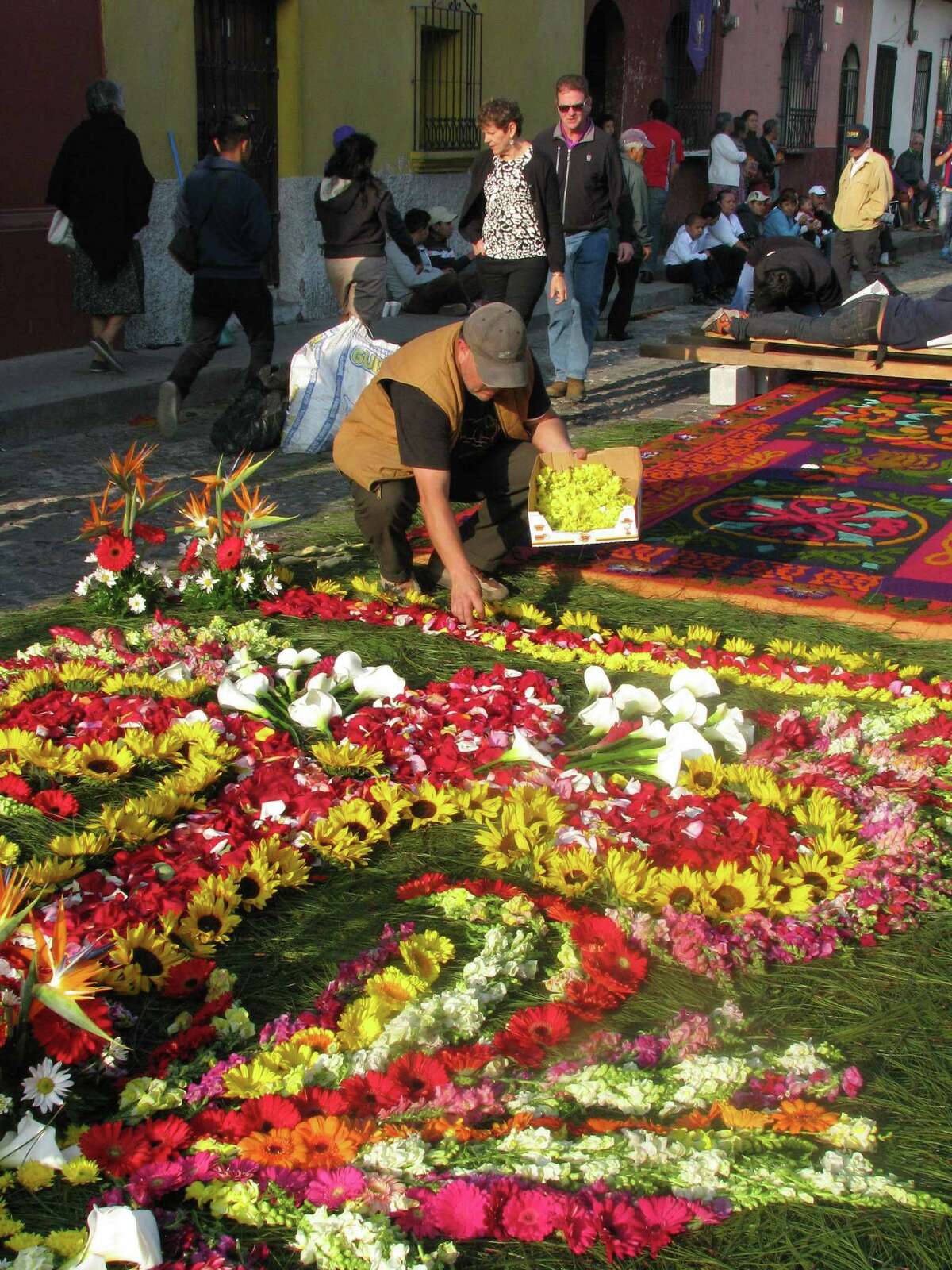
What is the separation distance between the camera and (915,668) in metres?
4.47

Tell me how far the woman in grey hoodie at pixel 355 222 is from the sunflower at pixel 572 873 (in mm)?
6079

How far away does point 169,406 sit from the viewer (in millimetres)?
8164

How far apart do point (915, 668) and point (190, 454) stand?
468 centimetres

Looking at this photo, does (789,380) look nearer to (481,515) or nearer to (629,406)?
(629,406)

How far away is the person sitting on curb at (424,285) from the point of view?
528 inches

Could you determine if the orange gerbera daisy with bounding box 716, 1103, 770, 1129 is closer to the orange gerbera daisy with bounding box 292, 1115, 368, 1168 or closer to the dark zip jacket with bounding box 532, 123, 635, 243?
the orange gerbera daisy with bounding box 292, 1115, 368, 1168

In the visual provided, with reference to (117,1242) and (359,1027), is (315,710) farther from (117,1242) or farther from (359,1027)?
(117,1242)

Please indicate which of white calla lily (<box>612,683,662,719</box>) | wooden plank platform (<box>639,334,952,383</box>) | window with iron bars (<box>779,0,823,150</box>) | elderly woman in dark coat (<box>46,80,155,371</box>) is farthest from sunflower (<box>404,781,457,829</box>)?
window with iron bars (<box>779,0,823,150</box>)

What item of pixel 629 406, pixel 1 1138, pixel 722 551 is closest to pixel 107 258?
pixel 629 406

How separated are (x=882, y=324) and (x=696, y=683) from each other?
5.37m

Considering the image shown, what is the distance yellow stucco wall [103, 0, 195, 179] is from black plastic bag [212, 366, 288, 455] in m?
3.97

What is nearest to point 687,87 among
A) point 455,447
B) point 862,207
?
point 862,207

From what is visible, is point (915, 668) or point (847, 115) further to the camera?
point (847, 115)

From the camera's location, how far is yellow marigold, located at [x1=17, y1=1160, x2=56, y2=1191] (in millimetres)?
2225
